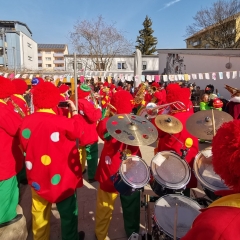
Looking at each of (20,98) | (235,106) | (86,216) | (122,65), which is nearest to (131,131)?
(86,216)

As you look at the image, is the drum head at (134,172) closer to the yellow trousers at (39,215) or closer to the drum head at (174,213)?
the drum head at (174,213)

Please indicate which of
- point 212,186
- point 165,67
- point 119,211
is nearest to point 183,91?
point 212,186

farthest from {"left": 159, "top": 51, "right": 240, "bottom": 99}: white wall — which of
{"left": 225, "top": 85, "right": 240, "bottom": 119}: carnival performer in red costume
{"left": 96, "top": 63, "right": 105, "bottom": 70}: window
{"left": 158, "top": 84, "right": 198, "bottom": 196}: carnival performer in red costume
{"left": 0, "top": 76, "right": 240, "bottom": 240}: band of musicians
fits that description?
{"left": 0, "top": 76, "right": 240, "bottom": 240}: band of musicians

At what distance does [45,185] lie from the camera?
251 cm

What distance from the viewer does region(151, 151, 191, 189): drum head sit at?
7.60ft

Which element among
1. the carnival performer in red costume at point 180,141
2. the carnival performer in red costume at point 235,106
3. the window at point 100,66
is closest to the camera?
the carnival performer in red costume at point 180,141

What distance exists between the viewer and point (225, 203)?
1.06 m

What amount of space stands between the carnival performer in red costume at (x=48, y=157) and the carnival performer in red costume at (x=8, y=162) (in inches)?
15.5

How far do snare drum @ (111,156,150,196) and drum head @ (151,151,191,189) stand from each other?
0.11 metres

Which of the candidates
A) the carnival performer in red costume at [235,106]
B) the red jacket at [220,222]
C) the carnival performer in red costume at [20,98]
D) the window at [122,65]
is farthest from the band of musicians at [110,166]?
the window at [122,65]

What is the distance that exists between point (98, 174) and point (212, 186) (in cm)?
137

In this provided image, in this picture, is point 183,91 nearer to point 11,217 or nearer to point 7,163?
point 7,163

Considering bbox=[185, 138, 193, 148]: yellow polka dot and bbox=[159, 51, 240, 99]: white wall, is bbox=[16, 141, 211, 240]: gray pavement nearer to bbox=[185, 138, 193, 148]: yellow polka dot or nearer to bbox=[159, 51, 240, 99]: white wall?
bbox=[185, 138, 193, 148]: yellow polka dot

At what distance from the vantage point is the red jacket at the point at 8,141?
2756mm
